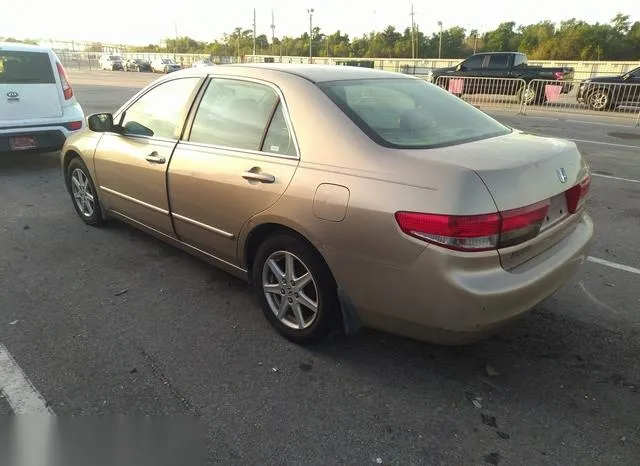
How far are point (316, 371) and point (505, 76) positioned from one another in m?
19.1

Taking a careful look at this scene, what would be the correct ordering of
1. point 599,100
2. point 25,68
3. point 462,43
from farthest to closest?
point 462,43, point 599,100, point 25,68

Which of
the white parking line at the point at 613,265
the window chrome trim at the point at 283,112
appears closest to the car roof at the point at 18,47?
the window chrome trim at the point at 283,112

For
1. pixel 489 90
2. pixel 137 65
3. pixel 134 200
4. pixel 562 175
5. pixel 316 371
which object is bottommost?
pixel 137 65

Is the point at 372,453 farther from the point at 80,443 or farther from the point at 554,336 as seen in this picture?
the point at 554,336

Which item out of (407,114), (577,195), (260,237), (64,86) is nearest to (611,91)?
(64,86)

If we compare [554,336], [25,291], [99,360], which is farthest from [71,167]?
[554,336]

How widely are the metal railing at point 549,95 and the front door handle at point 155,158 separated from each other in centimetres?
1454

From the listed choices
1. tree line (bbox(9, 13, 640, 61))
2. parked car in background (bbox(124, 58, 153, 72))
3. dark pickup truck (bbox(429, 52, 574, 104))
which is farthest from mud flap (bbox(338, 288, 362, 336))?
tree line (bbox(9, 13, 640, 61))

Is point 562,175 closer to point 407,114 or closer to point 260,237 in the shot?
point 407,114

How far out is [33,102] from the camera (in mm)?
7414

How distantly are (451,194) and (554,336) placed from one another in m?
1.51

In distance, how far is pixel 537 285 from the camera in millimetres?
2527

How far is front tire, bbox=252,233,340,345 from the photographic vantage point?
9.14ft

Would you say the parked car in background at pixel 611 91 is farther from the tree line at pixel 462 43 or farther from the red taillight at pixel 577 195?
the tree line at pixel 462 43
